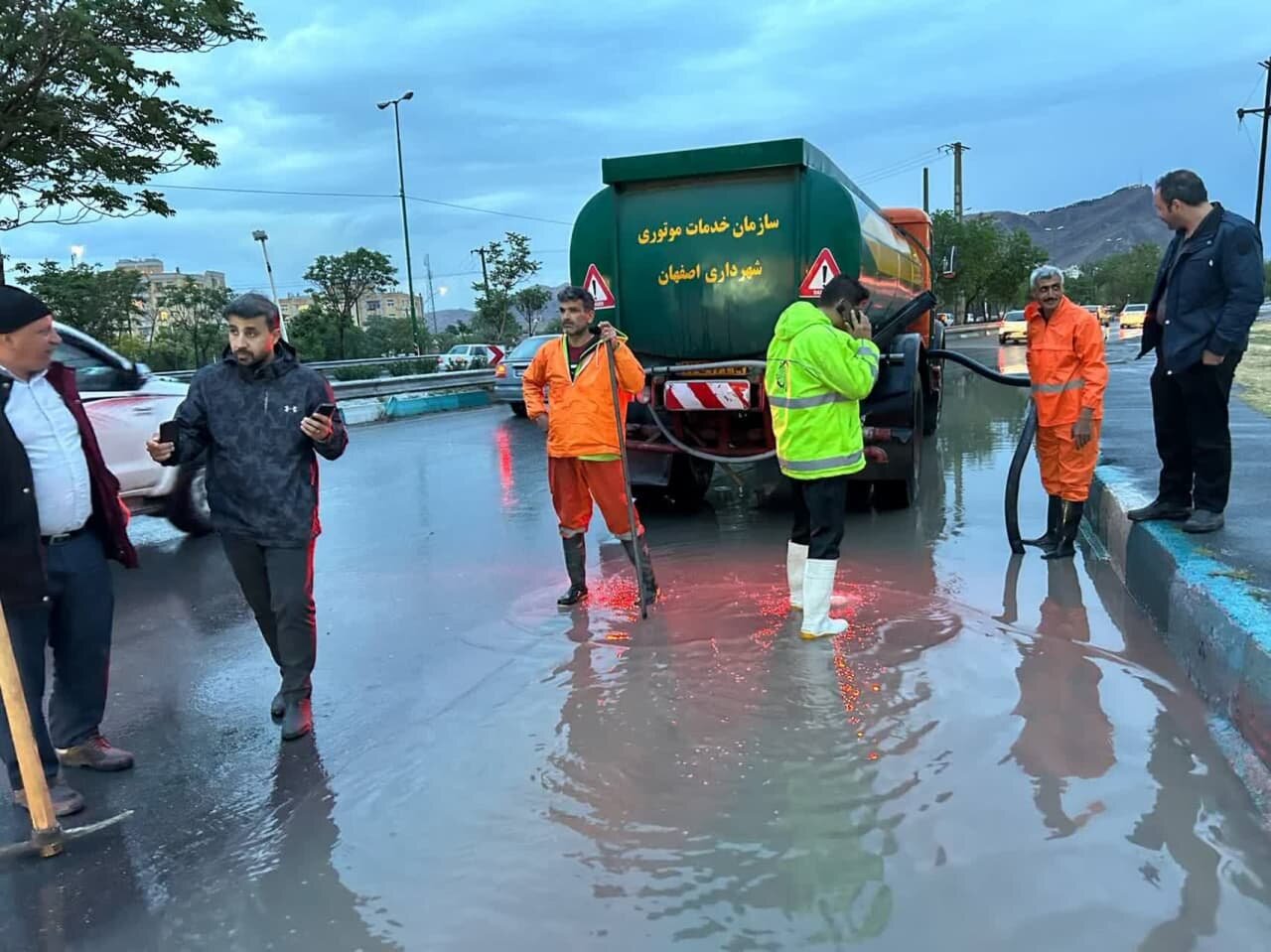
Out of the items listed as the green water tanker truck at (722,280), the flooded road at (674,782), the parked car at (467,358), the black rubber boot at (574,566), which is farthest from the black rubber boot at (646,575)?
the parked car at (467,358)

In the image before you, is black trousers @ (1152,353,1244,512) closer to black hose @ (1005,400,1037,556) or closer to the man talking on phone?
black hose @ (1005,400,1037,556)

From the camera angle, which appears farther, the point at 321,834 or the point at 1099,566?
the point at 1099,566

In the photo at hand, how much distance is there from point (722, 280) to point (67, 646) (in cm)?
502

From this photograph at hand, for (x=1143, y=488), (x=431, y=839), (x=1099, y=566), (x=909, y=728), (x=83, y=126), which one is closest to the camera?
(x=431, y=839)

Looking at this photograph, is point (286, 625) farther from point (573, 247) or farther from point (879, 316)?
point (879, 316)

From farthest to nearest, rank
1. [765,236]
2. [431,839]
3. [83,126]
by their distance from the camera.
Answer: [83,126] → [765,236] → [431,839]

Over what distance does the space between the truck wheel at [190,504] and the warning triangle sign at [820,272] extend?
4895mm

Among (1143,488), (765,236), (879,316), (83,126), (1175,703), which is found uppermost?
(83,126)

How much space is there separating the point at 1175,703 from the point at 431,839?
9.58ft

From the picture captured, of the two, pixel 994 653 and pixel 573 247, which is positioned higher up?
pixel 573 247

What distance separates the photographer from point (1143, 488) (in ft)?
20.9

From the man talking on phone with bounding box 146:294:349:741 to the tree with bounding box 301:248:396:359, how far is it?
38.1m

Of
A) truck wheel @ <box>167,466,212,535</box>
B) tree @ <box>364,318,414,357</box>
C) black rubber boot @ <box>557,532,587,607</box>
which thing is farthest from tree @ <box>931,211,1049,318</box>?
black rubber boot @ <box>557,532,587,607</box>

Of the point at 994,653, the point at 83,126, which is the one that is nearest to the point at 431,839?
the point at 994,653
